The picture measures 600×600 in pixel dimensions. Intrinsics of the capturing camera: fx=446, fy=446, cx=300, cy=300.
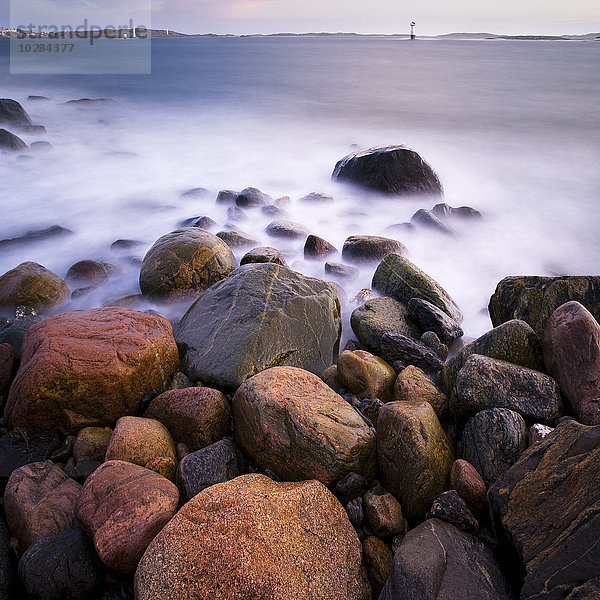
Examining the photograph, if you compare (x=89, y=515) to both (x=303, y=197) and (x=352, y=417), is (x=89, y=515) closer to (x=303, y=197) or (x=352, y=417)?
(x=352, y=417)

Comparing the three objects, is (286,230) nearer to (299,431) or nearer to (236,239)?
(236,239)

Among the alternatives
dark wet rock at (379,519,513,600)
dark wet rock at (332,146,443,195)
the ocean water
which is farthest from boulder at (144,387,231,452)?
dark wet rock at (332,146,443,195)

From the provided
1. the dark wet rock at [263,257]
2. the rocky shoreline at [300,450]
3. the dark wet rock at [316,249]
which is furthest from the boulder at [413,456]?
the dark wet rock at [316,249]

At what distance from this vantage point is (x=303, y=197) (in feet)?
25.7

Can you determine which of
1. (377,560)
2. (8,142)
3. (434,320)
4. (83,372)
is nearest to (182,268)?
(83,372)

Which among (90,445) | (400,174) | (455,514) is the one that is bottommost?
(90,445)

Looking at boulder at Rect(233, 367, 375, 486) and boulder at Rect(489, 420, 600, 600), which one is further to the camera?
boulder at Rect(233, 367, 375, 486)

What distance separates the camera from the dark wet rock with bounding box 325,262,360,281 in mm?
5094

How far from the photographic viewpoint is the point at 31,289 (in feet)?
14.5

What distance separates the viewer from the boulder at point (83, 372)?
2707mm

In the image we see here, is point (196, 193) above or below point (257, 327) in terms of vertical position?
above

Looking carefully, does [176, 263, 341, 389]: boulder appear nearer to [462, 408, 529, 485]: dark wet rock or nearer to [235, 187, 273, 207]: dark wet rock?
[462, 408, 529, 485]: dark wet rock

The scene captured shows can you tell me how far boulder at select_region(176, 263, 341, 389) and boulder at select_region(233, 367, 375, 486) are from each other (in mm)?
541

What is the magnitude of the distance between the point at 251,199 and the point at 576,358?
556 cm
